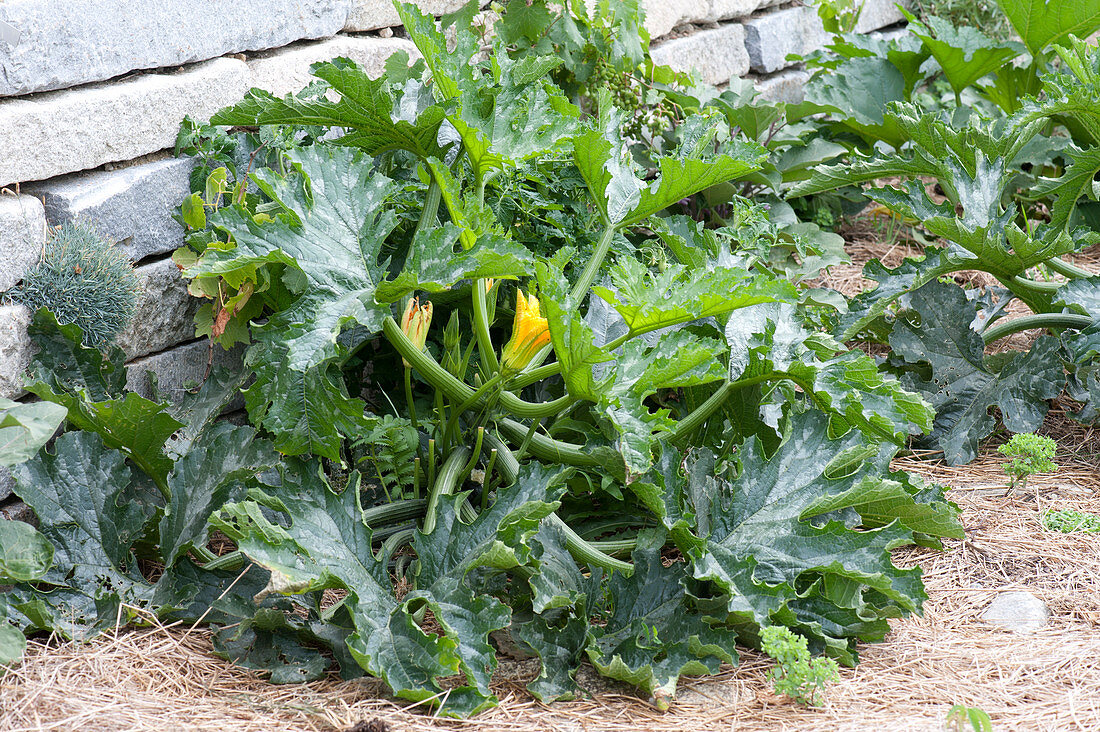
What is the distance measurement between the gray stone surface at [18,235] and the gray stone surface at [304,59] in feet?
2.05

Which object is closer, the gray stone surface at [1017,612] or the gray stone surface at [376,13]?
the gray stone surface at [1017,612]

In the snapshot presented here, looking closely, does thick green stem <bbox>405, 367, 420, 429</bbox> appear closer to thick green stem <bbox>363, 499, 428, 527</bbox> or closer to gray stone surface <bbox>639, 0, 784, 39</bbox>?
thick green stem <bbox>363, 499, 428, 527</bbox>

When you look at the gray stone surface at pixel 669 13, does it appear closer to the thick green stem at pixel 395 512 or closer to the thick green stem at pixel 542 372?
the thick green stem at pixel 542 372

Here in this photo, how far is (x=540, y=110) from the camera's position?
1887 millimetres

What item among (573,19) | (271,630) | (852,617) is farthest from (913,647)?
(573,19)

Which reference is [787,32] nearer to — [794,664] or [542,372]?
[542,372]

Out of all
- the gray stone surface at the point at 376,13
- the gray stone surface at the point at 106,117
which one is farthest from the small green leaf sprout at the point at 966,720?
the gray stone surface at the point at 376,13

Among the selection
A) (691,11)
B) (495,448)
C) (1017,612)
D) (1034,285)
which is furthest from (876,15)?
(495,448)

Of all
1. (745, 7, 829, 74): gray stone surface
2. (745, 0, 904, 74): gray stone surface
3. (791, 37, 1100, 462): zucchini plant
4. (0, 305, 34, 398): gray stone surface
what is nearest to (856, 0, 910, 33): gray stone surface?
(745, 0, 904, 74): gray stone surface

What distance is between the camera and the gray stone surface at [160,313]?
80.0 inches

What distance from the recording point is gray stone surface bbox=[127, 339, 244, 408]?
80.8 inches

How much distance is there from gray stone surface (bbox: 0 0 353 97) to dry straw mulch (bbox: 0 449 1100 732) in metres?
1.11

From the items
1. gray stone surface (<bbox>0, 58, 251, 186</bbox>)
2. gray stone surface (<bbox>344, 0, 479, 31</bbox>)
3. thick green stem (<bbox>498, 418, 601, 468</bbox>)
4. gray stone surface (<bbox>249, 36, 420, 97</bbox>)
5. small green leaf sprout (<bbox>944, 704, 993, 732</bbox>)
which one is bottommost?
small green leaf sprout (<bbox>944, 704, 993, 732</bbox>)

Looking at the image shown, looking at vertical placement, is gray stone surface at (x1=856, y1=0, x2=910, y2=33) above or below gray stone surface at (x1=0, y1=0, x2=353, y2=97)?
above
